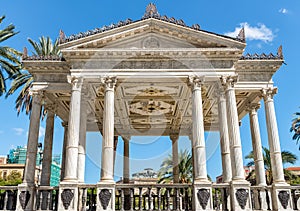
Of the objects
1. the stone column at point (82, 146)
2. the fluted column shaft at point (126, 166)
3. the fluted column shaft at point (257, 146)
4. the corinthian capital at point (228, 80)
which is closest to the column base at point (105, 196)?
the stone column at point (82, 146)

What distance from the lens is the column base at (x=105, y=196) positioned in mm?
16797

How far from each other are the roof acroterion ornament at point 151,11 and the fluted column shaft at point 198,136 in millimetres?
4906

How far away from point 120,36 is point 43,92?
6422 millimetres

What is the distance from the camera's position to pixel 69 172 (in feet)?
57.1

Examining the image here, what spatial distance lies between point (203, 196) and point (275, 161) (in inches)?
228

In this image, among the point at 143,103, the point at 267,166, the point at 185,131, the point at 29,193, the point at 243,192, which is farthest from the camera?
the point at 267,166

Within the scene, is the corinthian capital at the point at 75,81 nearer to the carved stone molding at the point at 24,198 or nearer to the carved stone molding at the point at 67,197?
the carved stone molding at the point at 67,197

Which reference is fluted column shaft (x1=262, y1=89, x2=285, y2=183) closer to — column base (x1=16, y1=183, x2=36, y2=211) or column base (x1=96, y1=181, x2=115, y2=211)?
column base (x1=96, y1=181, x2=115, y2=211)

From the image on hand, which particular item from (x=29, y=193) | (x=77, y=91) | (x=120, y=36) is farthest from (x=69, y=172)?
(x=120, y=36)

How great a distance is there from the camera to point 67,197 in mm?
16859

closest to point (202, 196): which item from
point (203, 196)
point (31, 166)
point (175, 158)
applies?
point (203, 196)

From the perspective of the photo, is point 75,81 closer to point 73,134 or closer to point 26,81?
point 73,134

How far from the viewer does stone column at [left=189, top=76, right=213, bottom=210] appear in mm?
16781

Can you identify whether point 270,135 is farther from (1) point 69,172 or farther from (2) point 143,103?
(1) point 69,172
